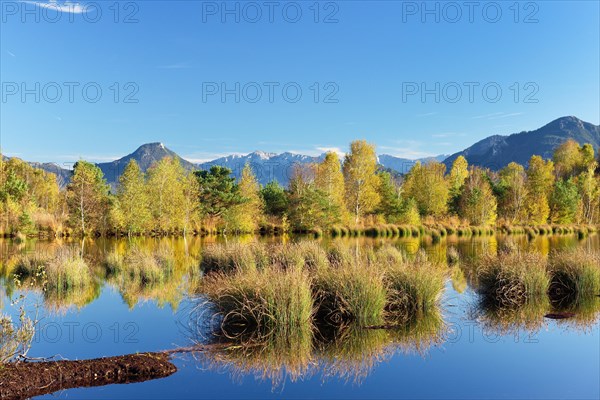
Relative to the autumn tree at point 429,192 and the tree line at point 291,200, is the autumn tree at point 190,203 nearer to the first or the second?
the tree line at point 291,200

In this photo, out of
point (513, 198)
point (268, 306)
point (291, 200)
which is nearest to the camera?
point (268, 306)

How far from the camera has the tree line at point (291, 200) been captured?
46.4 meters

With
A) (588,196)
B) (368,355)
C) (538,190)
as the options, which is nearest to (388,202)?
(538,190)

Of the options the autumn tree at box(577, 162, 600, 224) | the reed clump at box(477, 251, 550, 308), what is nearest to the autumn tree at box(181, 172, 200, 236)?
the reed clump at box(477, 251, 550, 308)

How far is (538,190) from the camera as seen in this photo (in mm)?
59562

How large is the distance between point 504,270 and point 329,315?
18.0 ft

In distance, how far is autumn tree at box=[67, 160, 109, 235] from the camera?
45531mm

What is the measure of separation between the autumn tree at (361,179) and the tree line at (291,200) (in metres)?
0.11

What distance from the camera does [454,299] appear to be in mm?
13961

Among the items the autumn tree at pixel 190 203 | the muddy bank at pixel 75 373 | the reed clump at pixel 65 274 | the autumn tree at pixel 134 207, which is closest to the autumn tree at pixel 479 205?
the autumn tree at pixel 190 203

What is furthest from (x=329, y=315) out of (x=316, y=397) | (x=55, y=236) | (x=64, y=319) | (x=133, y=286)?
(x=55, y=236)

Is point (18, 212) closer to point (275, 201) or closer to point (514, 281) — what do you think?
point (275, 201)

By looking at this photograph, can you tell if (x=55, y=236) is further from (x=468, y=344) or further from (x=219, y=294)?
(x=468, y=344)

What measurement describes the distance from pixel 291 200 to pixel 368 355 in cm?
4333
